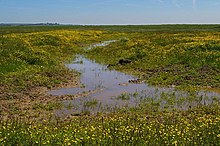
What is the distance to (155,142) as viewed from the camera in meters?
7.93

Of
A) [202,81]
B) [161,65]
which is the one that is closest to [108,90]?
[202,81]

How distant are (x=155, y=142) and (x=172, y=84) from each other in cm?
1208

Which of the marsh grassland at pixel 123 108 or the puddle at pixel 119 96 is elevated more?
the marsh grassland at pixel 123 108

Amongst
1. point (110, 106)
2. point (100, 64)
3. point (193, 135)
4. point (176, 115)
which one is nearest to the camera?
point (193, 135)

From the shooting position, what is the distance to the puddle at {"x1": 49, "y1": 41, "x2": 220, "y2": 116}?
14.9 m

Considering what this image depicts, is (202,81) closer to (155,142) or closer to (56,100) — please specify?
(56,100)

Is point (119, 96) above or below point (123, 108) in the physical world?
below

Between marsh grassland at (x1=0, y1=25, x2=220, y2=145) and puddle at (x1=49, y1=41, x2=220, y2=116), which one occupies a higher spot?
marsh grassland at (x1=0, y1=25, x2=220, y2=145)

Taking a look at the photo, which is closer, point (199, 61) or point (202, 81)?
point (202, 81)

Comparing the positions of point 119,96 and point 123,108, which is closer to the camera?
point 123,108

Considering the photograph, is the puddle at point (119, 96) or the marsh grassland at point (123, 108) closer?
the marsh grassland at point (123, 108)

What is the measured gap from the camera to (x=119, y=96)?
16.9 metres

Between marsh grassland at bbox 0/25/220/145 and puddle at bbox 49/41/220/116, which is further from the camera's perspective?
puddle at bbox 49/41/220/116

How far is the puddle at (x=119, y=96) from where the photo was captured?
14.9 metres
